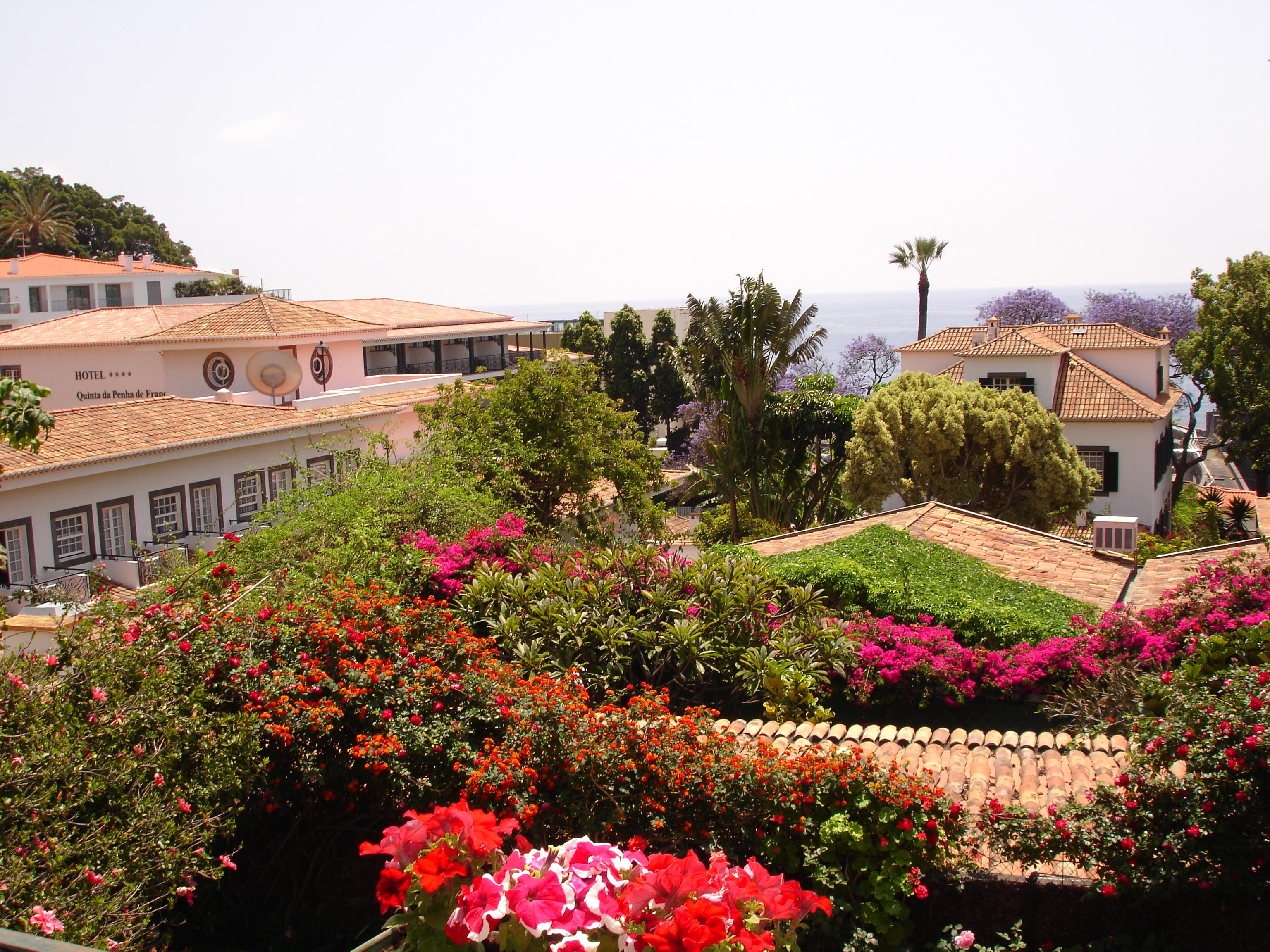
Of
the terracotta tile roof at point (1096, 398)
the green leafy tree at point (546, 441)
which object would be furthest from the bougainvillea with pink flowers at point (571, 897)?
the terracotta tile roof at point (1096, 398)

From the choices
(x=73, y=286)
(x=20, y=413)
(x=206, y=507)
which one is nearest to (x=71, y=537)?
(x=206, y=507)

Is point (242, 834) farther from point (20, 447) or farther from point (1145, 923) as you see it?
point (1145, 923)

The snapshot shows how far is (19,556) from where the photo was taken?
17.9 metres

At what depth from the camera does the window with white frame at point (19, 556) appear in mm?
17625

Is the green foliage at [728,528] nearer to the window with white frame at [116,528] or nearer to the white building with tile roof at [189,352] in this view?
the white building with tile roof at [189,352]

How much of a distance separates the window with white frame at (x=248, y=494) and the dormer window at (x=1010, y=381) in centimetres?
2668

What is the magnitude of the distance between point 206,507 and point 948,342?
31.5 metres

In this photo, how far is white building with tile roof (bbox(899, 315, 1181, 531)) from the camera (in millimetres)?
36219

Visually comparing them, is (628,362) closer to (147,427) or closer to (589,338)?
(589,338)

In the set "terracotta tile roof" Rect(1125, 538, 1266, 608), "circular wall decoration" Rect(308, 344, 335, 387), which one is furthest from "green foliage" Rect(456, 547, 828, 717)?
"circular wall decoration" Rect(308, 344, 335, 387)

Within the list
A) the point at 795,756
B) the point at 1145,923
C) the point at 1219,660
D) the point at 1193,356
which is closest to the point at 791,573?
the point at 1219,660

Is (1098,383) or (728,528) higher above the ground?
(1098,383)

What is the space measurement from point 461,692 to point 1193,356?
46.7 m

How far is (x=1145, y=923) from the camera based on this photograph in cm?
645
